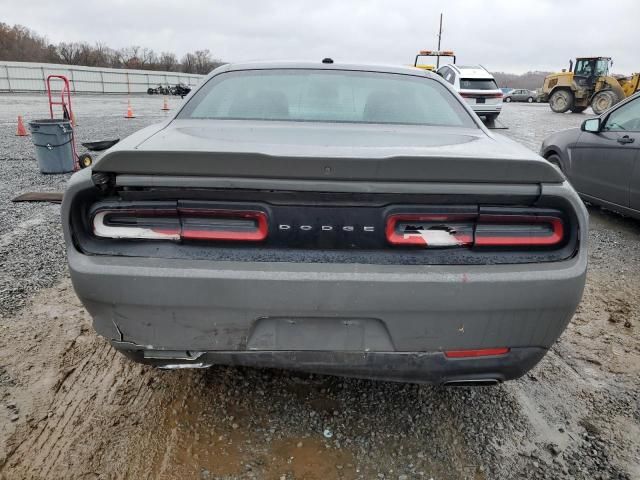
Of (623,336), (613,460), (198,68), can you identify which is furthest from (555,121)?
(198,68)

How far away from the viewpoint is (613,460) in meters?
2.00

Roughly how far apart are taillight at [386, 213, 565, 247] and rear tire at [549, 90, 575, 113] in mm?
24387

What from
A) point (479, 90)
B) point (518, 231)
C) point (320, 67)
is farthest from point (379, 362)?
point (479, 90)

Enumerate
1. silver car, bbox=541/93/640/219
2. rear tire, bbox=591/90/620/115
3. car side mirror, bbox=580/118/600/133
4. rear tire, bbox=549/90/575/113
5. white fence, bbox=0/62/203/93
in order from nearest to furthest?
silver car, bbox=541/93/640/219 → car side mirror, bbox=580/118/600/133 → rear tire, bbox=591/90/620/115 → rear tire, bbox=549/90/575/113 → white fence, bbox=0/62/203/93

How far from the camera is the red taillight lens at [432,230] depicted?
171 cm

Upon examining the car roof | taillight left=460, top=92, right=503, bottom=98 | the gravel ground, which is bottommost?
the gravel ground

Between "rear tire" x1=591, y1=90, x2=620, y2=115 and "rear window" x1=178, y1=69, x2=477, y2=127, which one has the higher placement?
"rear tire" x1=591, y1=90, x2=620, y2=115

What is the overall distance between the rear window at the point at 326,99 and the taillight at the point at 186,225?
1.02 m

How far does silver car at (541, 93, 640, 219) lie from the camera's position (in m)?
4.72

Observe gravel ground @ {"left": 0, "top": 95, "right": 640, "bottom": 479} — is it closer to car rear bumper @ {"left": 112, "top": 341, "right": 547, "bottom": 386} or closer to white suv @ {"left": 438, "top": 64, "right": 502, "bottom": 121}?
car rear bumper @ {"left": 112, "top": 341, "right": 547, "bottom": 386}

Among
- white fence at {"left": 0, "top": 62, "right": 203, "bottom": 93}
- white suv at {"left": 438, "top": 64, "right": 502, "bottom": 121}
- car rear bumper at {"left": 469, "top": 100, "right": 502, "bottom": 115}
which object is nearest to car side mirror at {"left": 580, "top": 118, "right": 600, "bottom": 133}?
white suv at {"left": 438, "top": 64, "right": 502, "bottom": 121}

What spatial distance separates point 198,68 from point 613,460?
256ft

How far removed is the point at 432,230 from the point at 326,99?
1.35 metres

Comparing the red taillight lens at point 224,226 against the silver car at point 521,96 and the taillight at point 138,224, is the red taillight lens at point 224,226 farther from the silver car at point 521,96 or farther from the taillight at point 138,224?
the silver car at point 521,96
